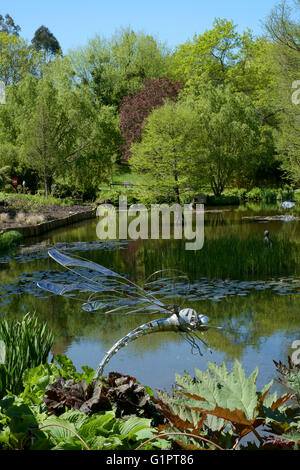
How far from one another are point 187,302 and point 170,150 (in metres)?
15.2

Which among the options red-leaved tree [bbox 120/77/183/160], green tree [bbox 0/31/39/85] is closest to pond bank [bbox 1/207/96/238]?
red-leaved tree [bbox 120/77/183/160]

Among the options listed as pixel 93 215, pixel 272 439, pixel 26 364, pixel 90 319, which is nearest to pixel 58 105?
pixel 93 215

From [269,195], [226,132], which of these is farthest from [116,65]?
[269,195]

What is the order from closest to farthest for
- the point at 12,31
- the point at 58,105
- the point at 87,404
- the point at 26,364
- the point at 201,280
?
the point at 87,404 < the point at 26,364 < the point at 201,280 < the point at 58,105 < the point at 12,31

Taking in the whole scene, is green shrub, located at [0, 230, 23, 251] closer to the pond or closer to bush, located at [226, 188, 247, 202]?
the pond

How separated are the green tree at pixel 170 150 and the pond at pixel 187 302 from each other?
6787 millimetres

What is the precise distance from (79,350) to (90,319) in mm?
1494

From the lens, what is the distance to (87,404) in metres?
2.83

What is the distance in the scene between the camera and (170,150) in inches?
904

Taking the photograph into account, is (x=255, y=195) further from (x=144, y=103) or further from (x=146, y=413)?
(x=146, y=413)

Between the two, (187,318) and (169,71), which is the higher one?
(169,71)
